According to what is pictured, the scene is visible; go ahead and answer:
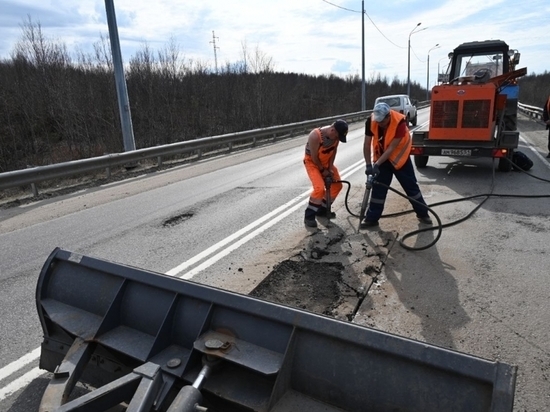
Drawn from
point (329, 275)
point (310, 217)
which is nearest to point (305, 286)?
point (329, 275)

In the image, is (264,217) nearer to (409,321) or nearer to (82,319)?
(409,321)

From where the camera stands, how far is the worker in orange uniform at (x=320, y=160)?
586 centimetres

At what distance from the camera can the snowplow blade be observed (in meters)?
1.68

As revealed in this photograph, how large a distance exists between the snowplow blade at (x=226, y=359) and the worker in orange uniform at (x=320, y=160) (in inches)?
145

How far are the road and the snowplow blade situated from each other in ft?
2.12

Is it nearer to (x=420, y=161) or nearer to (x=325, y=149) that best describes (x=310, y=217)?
(x=325, y=149)

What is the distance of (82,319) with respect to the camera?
2.52 m

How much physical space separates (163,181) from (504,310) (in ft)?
26.5

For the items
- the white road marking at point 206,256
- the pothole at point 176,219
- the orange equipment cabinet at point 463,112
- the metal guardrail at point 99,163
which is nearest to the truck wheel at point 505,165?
the orange equipment cabinet at point 463,112

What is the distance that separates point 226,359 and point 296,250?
9.86ft

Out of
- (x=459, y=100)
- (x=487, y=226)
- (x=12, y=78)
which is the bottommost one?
(x=487, y=226)

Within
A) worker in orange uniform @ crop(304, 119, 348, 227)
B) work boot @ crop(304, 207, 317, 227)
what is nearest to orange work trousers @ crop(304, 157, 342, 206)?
worker in orange uniform @ crop(304, 119, 348, 227)

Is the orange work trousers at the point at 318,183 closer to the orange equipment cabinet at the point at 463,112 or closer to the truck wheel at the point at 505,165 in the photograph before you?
the orange equipment cabinet at the point at 463,112

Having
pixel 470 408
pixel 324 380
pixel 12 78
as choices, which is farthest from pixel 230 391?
pixel 12 78
